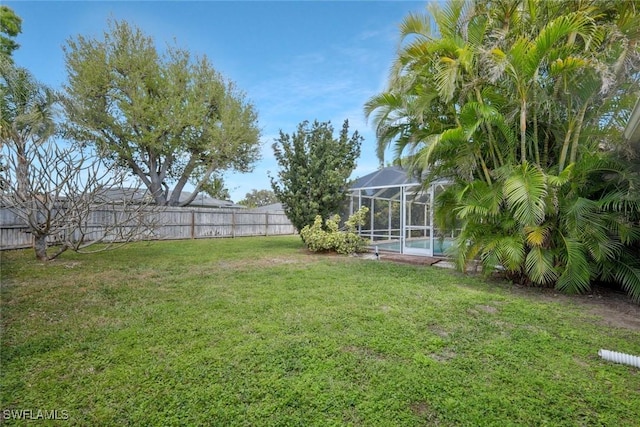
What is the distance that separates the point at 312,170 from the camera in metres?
10.3

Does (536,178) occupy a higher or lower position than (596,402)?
higher

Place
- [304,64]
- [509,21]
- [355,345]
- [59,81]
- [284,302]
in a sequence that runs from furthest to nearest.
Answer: [59,81] < [304,64] < [509,21] < [284,302] < [355,345]

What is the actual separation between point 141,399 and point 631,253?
6.88 metres

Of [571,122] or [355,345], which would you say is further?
[571,122]

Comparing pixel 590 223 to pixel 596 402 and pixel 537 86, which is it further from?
pixel 596 402

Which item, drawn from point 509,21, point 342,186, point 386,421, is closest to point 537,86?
point 509,21

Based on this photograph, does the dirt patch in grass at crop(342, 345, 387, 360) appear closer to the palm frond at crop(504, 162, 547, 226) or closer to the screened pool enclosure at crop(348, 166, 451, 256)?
the palm frond at crop(504, 162, 547, 226)

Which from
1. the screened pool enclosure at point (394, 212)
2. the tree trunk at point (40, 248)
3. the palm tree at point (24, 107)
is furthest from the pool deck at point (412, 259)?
the palm tree at point (24, 107)

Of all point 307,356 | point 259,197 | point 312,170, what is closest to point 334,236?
point 312,170

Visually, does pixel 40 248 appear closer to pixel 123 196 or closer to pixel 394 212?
pixel 123 196

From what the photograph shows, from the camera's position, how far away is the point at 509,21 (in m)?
5.36

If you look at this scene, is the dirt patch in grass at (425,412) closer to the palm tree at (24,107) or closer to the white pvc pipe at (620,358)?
the white pvc pipe at (620,358)

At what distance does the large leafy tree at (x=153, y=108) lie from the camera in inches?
560

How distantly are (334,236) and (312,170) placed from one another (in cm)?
233
